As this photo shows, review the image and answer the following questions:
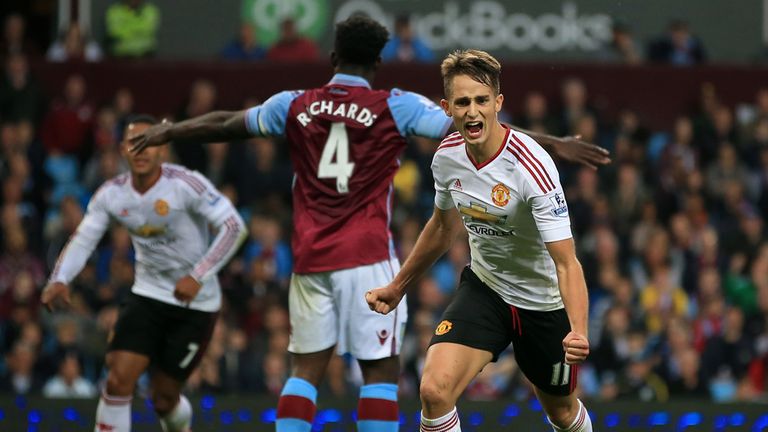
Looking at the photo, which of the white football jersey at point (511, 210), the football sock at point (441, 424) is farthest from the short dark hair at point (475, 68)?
the football sock at point (441, 424)

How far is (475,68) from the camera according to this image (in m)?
7.12

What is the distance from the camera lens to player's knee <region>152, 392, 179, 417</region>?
9.86 metres

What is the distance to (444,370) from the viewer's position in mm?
7258

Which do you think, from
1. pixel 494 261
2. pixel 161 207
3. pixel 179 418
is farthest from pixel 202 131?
pixel 179 418

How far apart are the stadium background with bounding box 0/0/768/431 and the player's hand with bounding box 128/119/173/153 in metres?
4.09

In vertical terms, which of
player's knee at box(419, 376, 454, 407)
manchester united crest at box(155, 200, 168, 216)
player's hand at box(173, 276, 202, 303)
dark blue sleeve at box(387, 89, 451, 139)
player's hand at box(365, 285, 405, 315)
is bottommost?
player's hand at box(173, 276, 202, 303)

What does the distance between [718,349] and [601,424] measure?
4078 millimetres

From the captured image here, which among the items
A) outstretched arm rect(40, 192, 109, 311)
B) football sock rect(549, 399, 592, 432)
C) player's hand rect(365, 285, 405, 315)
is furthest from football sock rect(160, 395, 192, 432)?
football sock rect(549, 399, 592, 432)

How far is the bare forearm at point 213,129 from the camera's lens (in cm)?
839

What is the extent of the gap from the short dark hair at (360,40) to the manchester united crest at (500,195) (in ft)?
4.69

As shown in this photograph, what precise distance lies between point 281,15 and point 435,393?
1178cm

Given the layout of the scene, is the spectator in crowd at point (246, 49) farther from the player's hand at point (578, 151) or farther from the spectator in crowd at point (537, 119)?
the player's hand at point (578, 151)

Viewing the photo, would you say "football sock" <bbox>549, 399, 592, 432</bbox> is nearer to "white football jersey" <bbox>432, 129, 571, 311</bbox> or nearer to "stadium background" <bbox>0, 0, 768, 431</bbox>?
"white football jersey" <bbox>432, 129, 571, 311</bbox>

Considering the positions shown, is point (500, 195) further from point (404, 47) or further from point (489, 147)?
point (404, 47)
